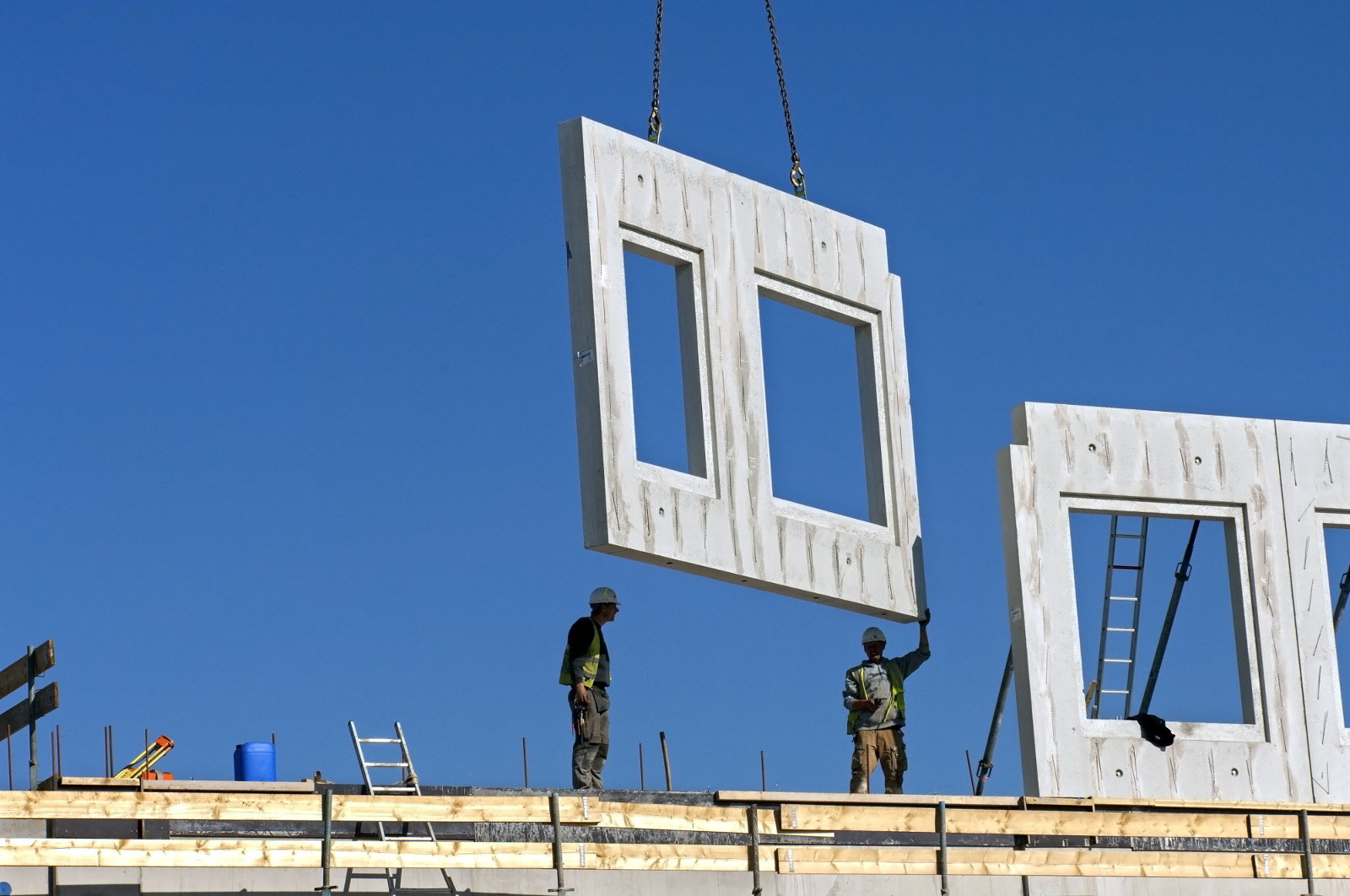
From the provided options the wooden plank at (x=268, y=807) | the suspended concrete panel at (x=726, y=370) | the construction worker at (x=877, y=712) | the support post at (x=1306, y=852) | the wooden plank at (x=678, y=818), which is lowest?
the support post at (x=1306, y=852)

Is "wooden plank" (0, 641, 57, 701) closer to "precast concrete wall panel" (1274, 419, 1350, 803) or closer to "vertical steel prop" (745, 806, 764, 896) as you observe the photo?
"vertical steel prop" (745, 806, 764, 896)

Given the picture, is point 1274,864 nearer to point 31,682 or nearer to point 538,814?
point 538,814

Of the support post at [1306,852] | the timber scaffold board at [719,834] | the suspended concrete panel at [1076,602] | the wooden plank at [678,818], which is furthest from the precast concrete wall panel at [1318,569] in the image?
the wooden plank at [678,818]

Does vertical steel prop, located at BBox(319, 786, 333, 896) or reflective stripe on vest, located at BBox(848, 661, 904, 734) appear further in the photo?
reflective stripe on vest, located at BBox(848, 661, 904, 734)

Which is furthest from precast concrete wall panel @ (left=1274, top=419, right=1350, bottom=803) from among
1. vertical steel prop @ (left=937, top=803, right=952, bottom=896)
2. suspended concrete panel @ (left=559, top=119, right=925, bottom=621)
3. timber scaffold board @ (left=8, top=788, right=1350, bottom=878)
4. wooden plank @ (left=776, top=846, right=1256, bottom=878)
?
vertical steel prop @ (left=937, top=803, right=952, bottom=896)

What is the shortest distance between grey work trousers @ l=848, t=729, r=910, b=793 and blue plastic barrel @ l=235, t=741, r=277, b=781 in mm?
4388

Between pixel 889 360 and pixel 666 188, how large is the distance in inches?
96.6

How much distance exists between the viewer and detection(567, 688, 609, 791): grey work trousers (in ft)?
55.4

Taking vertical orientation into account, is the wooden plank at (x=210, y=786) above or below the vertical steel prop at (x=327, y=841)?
above

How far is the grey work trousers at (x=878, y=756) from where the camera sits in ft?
59.6

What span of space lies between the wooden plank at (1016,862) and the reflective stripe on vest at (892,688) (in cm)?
219

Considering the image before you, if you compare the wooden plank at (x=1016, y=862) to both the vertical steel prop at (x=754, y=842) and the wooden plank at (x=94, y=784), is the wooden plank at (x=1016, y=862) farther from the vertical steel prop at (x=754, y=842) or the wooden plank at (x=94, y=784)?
the wooden plank at (x=94, y=784)

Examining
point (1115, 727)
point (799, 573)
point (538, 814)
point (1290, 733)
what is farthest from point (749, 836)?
point (1290, 733)

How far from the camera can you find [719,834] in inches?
615
